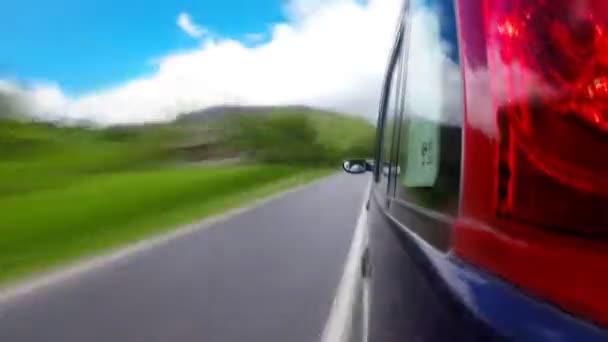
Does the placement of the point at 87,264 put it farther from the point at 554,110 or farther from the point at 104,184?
the point at 104,184

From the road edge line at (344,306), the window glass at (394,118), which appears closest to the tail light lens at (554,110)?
the window glass at (394,118)

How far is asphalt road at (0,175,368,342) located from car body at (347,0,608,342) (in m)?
4.09

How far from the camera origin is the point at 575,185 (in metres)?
1.14

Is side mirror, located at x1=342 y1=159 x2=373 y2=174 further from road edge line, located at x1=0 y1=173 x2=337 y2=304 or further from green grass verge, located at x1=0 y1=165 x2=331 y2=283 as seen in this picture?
green grass verge, located at x1=0 y1=165 x2=331 y2=283

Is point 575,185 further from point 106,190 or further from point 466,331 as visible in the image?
point 106,190

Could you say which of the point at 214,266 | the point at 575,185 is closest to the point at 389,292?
the point at 575,185

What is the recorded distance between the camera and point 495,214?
1240 mm

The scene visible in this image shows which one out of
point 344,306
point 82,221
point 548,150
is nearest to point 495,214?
point 548,150

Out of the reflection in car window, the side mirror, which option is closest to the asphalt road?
the side mirror

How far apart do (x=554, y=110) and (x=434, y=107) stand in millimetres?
493

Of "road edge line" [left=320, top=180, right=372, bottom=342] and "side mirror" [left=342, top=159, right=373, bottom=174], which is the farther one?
"side mirror" [left=342, top=159, right=373, bottom=174]

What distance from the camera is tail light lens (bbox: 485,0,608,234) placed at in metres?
1.12

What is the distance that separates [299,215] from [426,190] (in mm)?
16717

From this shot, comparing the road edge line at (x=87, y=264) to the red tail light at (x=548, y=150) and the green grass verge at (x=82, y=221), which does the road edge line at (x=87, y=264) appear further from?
the red tail light at (x=548, y=150)
